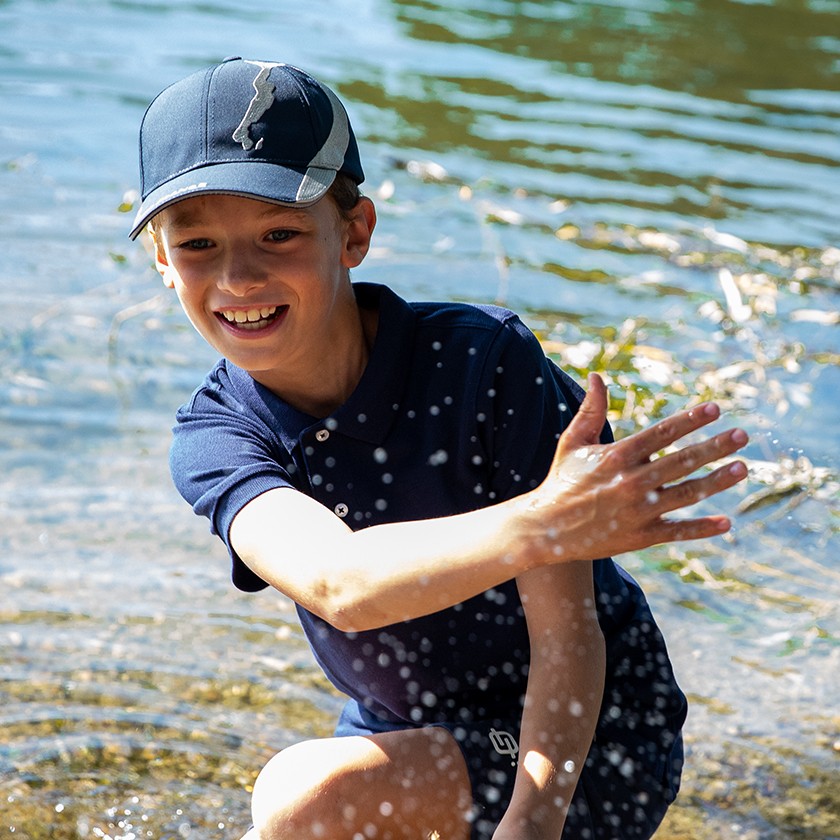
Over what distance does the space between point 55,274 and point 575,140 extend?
13.8 ft

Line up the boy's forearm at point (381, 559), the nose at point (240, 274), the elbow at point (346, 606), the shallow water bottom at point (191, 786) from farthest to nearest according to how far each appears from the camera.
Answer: the shallow water bottom at point (191, 786) < the nose at point (240, 274) < the elbow at point (346, 606) < the boy's forearm at point (381, 559)

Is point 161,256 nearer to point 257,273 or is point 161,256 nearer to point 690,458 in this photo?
point 257,273

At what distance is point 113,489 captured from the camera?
4945 millimetres

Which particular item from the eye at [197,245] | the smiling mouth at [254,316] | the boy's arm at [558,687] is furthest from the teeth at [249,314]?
the boy's arm at [558,687]

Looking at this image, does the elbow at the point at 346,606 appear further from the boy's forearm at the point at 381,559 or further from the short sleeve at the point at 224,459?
the short sleeve at the point at 224,459

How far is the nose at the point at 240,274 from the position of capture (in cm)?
246

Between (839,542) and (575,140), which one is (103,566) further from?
(575,140)

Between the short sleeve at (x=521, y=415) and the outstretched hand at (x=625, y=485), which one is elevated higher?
the outstretched hand at (x=625, y=485)

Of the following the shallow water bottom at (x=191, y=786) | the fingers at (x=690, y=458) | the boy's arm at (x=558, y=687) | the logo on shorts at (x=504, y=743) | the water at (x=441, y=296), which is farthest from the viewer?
the water at (x=441, y=296)

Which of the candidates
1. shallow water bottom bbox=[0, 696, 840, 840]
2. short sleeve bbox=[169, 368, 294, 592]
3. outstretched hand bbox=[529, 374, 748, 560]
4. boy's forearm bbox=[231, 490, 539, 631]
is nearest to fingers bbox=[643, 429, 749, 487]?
outstretched hand bbox=[529, 374, 748, 560]

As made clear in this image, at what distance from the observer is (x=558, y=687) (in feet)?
7.91

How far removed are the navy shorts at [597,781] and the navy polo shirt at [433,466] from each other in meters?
0.06

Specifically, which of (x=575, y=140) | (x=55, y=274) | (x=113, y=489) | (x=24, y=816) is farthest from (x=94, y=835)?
(x=575, y=140)

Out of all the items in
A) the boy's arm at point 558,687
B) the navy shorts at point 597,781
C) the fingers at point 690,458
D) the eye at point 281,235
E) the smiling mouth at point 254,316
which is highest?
the fingers at point 690,458
